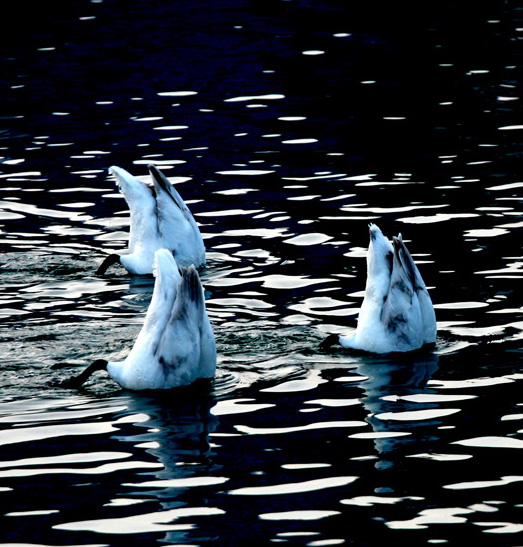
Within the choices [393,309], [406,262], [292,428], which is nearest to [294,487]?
[292,428]

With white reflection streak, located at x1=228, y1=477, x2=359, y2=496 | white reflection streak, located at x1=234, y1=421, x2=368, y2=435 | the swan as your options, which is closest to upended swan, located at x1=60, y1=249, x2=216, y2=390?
white reflection streak, located at x1=234, y1=421, x2=368, y2=435

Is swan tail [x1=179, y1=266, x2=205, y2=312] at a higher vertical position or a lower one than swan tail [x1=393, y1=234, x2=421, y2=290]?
higher

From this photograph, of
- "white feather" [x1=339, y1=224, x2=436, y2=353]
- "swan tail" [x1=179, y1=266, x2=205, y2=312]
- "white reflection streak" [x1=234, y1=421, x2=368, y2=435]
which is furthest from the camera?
"white feather" [x1=339, y1=224, x2=436, y2=353]

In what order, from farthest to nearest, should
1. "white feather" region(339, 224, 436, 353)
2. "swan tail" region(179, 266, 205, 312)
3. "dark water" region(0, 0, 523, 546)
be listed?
"white feather" region(339, 224, 436, 353)
"swan tail" region(179, 266, 205, 312)
"dark water" region(0, 0, 523, 546)

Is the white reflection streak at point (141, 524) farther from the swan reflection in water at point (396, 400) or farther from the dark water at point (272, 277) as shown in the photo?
the swan reflection in water at point (396, 400)

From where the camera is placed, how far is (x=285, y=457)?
26.7 ft

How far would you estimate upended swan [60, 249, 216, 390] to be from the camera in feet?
30.8

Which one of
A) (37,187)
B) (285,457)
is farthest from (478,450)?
(37,187)

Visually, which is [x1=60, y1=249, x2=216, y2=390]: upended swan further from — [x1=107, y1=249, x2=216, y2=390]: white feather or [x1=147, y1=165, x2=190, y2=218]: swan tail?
[x1=147, y1=165, x2=190, y2=218]: swan tail

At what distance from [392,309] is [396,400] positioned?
1.33 metres

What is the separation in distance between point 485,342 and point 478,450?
88.5 inches

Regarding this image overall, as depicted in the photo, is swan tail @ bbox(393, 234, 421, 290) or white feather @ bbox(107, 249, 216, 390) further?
swan tail @ bbox(393, 234, 421, 290)

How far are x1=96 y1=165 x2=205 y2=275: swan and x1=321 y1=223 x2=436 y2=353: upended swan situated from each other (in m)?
2.98

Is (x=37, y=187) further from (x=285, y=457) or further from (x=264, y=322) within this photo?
(x=285, y=457)
